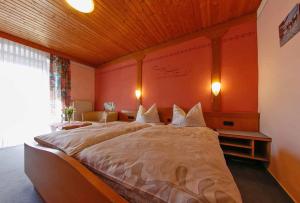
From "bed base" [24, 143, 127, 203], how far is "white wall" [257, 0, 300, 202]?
188 cm

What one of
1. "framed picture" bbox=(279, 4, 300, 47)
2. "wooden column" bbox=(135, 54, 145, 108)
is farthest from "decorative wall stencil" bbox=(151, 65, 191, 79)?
"framed picture" bbox=(279, 4, 300, 47)

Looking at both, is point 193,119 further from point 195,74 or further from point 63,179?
point 63,179

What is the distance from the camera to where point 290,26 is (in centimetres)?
142

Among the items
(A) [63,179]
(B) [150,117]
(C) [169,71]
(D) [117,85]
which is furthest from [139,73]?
(A) [63,179]

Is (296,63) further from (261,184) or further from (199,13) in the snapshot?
(199,13)

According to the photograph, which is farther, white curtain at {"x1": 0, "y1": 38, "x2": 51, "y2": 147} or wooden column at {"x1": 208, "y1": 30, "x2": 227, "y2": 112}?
white curtain at {"x1": 0, "y1": 38, "x2": 51, "y2": 147}

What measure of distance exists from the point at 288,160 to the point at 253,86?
4.33 ft

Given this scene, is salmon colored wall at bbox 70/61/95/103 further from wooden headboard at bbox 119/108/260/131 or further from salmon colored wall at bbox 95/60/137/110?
wooden headboard at bbox 119/108/260/131

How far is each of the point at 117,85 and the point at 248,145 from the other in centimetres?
373

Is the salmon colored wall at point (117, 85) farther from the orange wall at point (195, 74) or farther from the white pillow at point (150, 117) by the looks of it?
the white pillow at point (150, 117)

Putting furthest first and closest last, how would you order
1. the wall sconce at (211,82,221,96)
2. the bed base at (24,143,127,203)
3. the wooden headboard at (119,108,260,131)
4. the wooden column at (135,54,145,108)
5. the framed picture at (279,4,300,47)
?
the wooden column at (135,54,145,108)
the wall sconce at (211,82,221,96)
the wooden headboard at (119,108,260,131)
the framed picture at (279,4,300,47)
the bed base at (24,143,127,203)

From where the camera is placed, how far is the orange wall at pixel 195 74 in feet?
7.94

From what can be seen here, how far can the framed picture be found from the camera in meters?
1.30

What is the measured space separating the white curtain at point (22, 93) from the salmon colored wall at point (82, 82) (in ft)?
2.52
